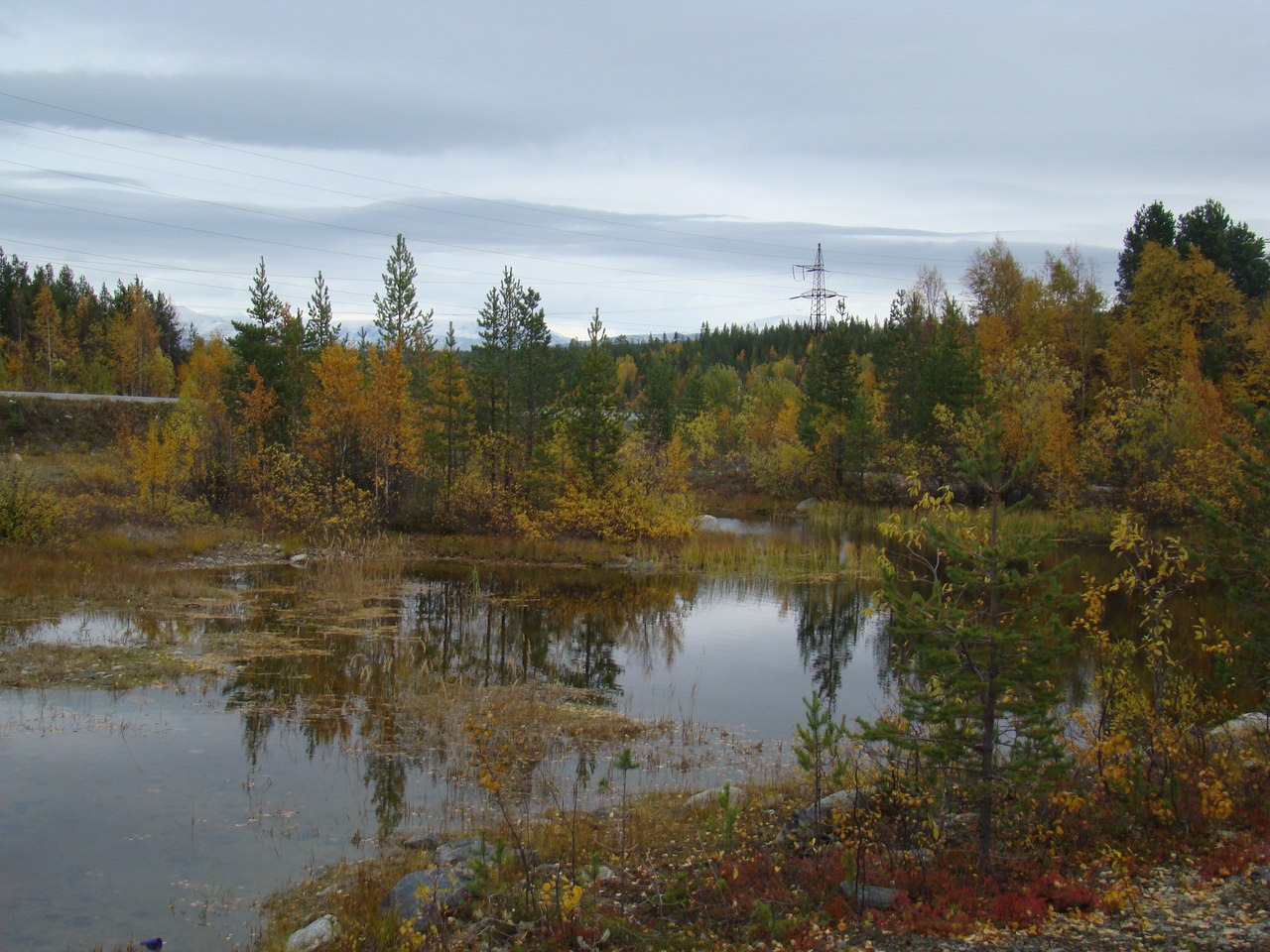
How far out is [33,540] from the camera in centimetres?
2667

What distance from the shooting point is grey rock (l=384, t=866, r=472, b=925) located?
25.6 feet

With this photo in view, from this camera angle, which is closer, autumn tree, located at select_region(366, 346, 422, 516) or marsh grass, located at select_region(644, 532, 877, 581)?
marsh grass, located at select_region(644, 532, 877, 581)

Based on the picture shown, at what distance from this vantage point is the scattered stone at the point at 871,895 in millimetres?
7750

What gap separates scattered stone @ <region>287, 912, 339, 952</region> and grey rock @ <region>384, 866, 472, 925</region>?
53 cm

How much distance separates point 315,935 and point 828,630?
18238 millimetres

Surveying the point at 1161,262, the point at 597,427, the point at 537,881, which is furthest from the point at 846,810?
the point at 1161,262

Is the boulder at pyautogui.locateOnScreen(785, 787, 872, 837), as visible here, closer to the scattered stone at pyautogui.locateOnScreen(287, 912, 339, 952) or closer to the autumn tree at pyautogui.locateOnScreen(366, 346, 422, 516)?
the scattered stone at pyautogui.locateOnScreen(287, 912, 339, 952)

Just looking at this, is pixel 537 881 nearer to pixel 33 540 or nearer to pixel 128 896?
pixel 128 896

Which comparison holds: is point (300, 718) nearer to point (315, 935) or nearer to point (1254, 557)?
point (315, 935)

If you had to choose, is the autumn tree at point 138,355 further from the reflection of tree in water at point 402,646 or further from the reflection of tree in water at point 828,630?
the reflection of tree in water at point 828,630

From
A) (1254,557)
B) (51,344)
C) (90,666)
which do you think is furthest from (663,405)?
(1254,557)

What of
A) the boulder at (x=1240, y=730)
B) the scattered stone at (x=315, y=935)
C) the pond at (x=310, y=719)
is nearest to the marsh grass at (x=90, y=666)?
the pond at (x=310, y=719)

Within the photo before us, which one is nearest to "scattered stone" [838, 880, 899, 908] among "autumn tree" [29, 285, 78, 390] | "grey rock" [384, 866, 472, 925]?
"grey rock" [384, 866, 472, 925]

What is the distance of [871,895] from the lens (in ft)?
25.7
